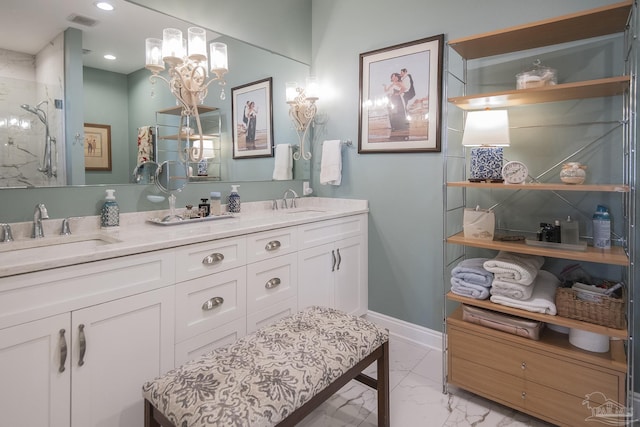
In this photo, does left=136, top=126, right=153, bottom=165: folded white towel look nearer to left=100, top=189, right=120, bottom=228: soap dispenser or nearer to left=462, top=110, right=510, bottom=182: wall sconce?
left=100, top=189, right=120, bottom=228: soap dispenser

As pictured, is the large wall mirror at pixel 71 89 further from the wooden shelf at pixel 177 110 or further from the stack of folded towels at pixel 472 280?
the stack of folded towels at pixel 472 280

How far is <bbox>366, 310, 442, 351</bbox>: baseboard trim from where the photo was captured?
249 centimetres

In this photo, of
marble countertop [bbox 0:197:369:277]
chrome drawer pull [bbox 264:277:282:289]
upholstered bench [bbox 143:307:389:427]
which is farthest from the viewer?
Result: chrome drawer pull [bbox 264:277:282:289]

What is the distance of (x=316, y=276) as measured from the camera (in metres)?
2.32

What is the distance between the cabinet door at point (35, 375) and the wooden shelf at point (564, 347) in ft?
5.72

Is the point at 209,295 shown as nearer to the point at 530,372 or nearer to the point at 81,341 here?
the point at 81,341

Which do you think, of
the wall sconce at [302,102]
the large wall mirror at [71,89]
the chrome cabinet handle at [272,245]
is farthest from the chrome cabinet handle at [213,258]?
the wall sconce at [302,102]

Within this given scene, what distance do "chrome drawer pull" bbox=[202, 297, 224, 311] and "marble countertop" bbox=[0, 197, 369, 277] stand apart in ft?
0.93

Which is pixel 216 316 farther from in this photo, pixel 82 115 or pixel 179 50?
pixel 179 50

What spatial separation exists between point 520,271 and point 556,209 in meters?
0.48

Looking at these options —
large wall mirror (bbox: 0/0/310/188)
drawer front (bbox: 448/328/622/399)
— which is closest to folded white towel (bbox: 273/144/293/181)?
large wall mirror (bbox: 0/0/310/188)

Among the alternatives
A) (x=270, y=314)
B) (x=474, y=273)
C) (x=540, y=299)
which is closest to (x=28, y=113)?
(x=270, y=314)

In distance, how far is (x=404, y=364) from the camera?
232 centimetres

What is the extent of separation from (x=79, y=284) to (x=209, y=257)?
1.68ft
